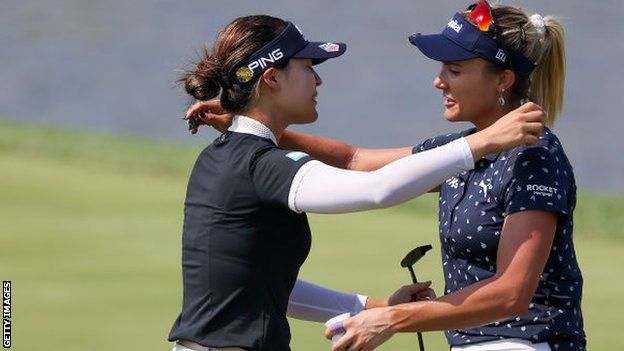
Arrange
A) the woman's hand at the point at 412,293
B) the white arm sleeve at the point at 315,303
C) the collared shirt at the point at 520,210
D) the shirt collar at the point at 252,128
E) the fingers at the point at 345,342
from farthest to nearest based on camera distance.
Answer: the white arm sleeve at the point at 315,303
the woman's hand at the point at 412,293
the shirt collar at the point at 252,128
the collared shirt at the point at 520,210
the fingers at the point at 345,342

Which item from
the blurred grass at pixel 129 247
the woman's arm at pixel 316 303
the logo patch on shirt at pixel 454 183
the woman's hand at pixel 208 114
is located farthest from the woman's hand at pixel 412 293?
the blurred grass at pixel 129 247

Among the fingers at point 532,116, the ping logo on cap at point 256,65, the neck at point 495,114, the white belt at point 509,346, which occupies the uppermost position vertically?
the ping logo on cap at point 256,65

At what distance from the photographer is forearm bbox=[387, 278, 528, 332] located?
3859 mm

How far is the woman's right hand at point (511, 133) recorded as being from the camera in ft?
12.1

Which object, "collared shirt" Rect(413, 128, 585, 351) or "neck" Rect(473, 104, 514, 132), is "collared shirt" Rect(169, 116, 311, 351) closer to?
"collared shirt" Rect(413, 128, 585, 351)

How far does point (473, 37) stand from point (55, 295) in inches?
160

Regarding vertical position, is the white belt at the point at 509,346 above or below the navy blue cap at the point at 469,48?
below

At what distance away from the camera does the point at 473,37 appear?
4.14 m

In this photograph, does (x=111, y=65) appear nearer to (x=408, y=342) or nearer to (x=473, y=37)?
(x=408, y=342)

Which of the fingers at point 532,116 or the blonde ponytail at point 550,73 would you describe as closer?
the fingers at point 532,116

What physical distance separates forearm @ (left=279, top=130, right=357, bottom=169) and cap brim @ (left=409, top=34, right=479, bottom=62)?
0.82 m

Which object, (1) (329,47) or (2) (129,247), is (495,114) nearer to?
A: (1) (329,47)

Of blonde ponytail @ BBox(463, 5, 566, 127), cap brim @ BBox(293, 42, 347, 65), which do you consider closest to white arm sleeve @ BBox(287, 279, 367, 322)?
cap brim @ BBox(293, 42, 347, 65)

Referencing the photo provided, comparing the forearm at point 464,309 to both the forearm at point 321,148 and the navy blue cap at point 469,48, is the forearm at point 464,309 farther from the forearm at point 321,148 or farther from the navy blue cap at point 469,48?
the forearm at point 321,148
